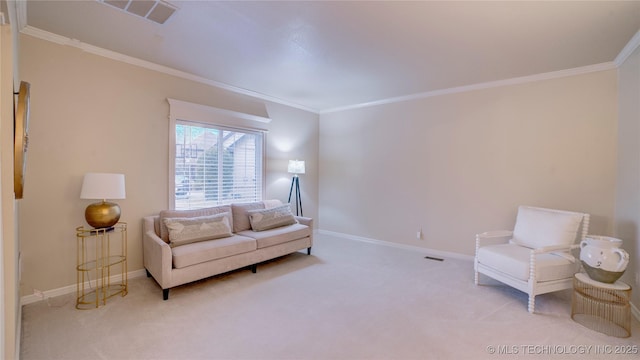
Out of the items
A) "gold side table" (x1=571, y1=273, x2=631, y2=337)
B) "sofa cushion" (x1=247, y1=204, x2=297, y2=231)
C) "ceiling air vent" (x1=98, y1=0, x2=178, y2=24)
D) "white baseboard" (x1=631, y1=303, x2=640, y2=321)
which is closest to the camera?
"ceiling air vent" (x1=98, y1=0, x2=178, y2=24)

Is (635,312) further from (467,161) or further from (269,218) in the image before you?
(269,218)

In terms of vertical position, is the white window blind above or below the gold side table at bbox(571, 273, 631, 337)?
above

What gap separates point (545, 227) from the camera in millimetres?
3223

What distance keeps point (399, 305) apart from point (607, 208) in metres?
2.83

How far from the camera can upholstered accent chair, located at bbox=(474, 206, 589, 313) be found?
277 centimetres

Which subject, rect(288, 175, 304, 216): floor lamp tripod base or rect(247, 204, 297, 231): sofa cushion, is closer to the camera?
rect(247, 204, 297, 231): sofa cushion

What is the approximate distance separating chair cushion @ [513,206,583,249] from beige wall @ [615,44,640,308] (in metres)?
0.42

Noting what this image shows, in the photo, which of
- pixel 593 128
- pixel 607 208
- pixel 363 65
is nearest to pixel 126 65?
pixel 363 65

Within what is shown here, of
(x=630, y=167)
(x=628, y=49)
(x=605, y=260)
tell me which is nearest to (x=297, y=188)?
(x=605, y=260)

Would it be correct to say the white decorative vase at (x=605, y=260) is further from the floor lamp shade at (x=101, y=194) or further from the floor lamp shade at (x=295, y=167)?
the floor lamp shade at (x=101, y=194)

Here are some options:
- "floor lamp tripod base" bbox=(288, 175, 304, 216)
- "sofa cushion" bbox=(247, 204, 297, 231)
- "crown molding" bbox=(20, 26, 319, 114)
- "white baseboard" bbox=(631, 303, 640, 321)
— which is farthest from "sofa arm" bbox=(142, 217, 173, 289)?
"white baseboard" bbox=(631, 303, 640, 321)

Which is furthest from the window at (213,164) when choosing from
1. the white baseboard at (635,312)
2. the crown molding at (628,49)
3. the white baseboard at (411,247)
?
the white baseboard at (635,312)

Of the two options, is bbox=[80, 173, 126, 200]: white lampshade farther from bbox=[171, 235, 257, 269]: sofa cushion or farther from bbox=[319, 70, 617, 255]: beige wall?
bbox=[319, 70, 617, 255]: beige wall

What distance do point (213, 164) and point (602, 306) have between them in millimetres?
4743
